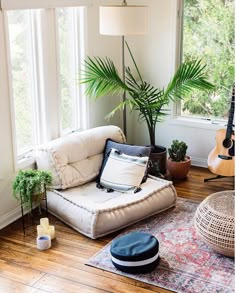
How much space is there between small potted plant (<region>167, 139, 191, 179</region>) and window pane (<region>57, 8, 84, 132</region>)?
99 cm

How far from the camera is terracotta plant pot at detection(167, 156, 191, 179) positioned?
4730mm

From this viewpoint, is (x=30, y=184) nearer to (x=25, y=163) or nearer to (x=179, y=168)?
(x=25, y=163)

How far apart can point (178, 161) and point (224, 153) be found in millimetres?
466

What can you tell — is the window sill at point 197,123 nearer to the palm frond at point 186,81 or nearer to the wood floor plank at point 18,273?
the palm frond at point 186,81

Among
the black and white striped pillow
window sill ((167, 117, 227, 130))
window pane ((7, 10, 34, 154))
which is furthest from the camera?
window sill ((167, 117, 227, 130))

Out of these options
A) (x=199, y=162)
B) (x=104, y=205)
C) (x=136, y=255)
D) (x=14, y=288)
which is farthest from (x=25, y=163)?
(x=199, y=162)

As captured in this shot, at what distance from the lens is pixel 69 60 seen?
179 inches

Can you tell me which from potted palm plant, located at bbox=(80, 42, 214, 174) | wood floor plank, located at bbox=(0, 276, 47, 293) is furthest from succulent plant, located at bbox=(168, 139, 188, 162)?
wood floor plank, located at bbox=(0, 276, 47, 293)

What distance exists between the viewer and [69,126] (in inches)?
186

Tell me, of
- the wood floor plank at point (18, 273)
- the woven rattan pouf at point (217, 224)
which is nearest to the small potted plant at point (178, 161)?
the woven rattan pouf at point (217, 224)

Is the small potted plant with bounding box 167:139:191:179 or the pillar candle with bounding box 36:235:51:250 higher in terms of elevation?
the small potted plant with bounding box 167:139:191:179

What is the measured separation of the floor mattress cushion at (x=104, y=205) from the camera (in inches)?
145

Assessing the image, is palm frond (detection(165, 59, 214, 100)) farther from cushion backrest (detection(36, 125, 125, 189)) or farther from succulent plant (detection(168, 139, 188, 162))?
cushion backrest (detection(36, 125, 125, 189))

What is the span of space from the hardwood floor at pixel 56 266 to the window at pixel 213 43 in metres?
1.99
